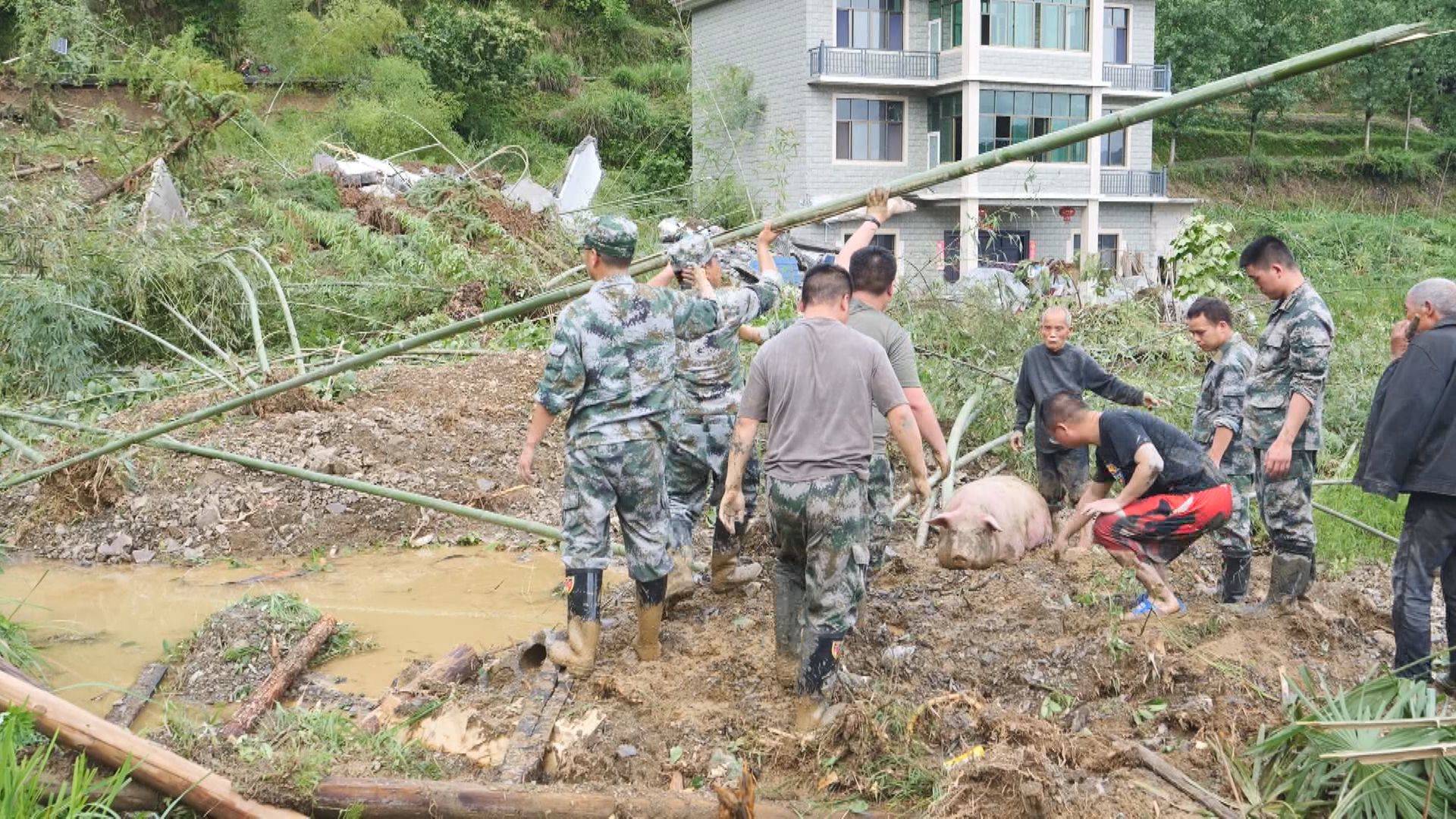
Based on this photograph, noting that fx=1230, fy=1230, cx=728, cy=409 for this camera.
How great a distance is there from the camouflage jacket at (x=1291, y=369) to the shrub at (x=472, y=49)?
25.0 m

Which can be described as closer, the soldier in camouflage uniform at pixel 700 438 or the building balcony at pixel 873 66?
the soldier in camouflage uniform at pixel 700 438

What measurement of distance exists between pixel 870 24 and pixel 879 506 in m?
24.2

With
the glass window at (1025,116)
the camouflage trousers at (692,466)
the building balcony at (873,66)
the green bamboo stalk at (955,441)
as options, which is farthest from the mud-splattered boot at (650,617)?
the glass window at (1025,116)

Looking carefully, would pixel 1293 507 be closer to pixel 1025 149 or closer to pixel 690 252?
pixel 1025 149

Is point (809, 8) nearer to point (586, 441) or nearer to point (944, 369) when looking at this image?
point (944, 369)

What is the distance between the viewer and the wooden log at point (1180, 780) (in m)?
3.90

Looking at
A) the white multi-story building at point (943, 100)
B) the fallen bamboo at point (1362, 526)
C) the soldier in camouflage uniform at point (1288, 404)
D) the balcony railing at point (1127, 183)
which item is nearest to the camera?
the soldier in camouflage uniform at point (1288, 404)

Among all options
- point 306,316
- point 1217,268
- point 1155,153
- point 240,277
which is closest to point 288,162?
point 306,316

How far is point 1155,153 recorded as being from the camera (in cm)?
4028

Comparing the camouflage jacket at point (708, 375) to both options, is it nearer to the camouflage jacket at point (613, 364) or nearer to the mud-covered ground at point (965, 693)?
the camouflage jacket at point (613, 364)

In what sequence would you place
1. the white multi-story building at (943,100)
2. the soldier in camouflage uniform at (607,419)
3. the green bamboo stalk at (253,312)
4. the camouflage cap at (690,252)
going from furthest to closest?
the white multi-story building at (943,100) < the green bamboo stalk at (253,312) < the camouflage cap at (690,252) < the soldier in camouflage uniform at (607,419)

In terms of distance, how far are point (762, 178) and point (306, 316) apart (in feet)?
48.5


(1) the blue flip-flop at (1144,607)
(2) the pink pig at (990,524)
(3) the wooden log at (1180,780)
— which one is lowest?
(3) the wooden log at (1180,780)

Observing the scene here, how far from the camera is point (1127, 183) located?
29.9 meters
